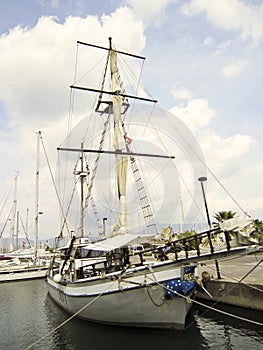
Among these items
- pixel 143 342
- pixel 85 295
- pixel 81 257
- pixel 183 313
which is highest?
pixel 81 257

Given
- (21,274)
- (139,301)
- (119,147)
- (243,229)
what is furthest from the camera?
(21,274)

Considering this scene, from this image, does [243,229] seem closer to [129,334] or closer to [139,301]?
[139,301]

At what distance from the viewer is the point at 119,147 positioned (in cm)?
2516

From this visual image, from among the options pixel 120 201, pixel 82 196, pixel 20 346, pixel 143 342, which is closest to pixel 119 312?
pixel 143 342

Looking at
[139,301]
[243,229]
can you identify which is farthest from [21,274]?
[243,229]

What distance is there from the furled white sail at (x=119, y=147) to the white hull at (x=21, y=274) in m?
22.5

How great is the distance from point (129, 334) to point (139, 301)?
5.39ft

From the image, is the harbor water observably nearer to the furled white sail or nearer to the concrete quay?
the concrete quay

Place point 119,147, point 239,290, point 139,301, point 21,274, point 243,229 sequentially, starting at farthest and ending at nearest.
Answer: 1. point 21,274
2. point 119,147
3. point 239,290
4. point 139,301
5. point 243,229

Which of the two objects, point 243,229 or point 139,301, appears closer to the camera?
point 243,229

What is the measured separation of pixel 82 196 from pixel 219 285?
85.6 feet

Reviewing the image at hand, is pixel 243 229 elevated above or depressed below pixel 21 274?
above

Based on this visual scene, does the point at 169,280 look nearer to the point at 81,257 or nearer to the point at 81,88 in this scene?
the point at 81,257

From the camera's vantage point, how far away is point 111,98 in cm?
2967
